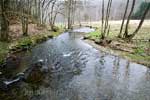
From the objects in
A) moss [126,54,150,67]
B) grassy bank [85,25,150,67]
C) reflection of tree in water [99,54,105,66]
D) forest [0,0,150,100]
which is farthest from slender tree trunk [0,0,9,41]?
moss [126,54,150,67]

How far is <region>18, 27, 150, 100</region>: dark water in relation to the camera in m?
10.3

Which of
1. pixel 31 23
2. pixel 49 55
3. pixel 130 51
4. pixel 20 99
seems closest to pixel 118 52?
pixel 130 51

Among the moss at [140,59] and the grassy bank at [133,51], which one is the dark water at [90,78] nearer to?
the moss at [140,59]

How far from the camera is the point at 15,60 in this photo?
1628 cm

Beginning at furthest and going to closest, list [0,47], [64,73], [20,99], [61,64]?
1. [0,47]
2. [61,64]
3. [64,73]
4. [20,99]

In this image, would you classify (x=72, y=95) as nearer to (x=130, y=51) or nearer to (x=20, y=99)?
(x=20, y=99)

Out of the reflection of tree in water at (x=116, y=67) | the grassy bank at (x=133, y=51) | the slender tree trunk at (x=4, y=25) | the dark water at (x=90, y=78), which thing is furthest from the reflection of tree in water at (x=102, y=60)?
the slender tree trunk at (x=4, y=25)

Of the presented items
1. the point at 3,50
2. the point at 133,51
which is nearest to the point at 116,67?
the point at 133,51

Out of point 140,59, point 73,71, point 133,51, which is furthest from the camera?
point 133,51

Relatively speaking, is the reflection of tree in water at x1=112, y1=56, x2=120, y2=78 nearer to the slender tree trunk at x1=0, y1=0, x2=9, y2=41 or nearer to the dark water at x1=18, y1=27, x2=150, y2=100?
the dark water at x1=18, y1=27, x2=150, y2=100

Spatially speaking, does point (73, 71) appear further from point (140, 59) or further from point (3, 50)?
point (3, 50)

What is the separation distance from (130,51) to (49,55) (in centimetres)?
695

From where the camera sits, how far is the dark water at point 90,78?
1032 cm

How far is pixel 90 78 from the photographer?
504 inches
